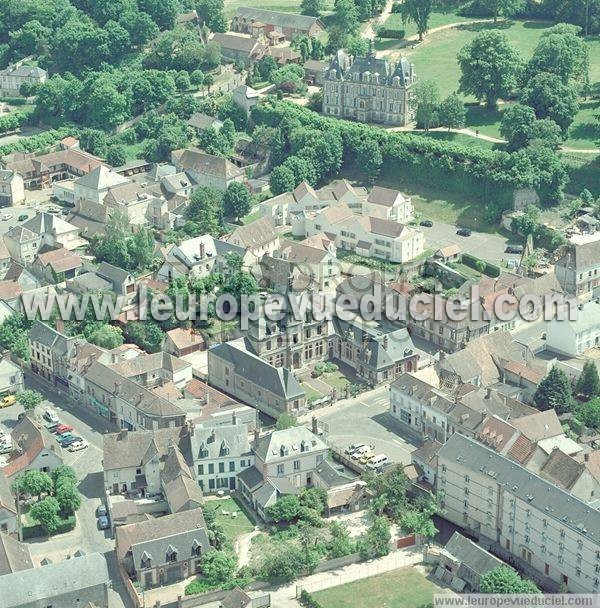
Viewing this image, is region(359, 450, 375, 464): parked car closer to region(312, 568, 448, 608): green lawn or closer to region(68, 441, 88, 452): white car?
region(312, 568, 448, 608): green lawn

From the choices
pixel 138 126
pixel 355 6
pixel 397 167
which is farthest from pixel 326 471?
pixel 355 6

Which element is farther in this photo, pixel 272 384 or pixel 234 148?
pixel 234 148

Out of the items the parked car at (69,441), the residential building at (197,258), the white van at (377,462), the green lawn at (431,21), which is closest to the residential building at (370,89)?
the green lawn at (431,21)

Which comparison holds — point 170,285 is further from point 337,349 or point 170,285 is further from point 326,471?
point 326,471

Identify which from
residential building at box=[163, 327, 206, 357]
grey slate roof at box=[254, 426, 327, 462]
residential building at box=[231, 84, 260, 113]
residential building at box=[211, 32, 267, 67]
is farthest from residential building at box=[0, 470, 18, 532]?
residential building at box=[211, 32, 267, 67]

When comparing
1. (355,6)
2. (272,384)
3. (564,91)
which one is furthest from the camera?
(355,6)

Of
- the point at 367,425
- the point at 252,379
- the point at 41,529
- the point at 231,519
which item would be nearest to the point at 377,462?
the point at 367,425
